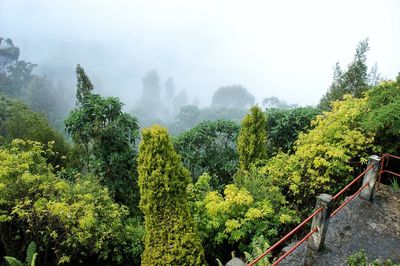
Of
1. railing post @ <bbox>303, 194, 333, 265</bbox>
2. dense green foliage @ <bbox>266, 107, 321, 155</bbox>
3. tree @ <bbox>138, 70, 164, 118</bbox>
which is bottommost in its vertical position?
railing post @ <bbox>303, 194, 333, 265</bbox>

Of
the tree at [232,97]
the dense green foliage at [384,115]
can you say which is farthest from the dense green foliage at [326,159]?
the tree at [232,97]

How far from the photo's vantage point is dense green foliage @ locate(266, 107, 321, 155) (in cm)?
1248

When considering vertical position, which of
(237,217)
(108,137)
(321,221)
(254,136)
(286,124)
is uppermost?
(286,124)

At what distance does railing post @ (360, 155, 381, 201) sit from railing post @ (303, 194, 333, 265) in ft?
6.37

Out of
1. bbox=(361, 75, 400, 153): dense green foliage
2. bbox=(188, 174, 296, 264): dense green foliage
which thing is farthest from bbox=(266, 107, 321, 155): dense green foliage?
bbox=(188, 174, 296, 264): dense green foliage

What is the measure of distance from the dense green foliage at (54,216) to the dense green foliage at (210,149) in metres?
5.12

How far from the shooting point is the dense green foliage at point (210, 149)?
42.7 feet

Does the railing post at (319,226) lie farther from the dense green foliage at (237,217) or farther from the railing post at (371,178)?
the railing post at (371,178)

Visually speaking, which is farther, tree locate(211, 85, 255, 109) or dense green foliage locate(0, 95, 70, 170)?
tree locate(211, 85, 255, 109)

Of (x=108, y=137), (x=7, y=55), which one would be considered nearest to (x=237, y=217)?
(x=108, y=137)

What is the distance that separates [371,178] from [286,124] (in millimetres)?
6067

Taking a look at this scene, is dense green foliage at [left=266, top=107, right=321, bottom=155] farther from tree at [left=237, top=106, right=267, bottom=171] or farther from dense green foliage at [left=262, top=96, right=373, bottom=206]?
dense green foliage at [left=262, top=96, right=373, bottom=206]

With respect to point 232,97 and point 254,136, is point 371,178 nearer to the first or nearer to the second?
point 254,136

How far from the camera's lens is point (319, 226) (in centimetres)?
525
